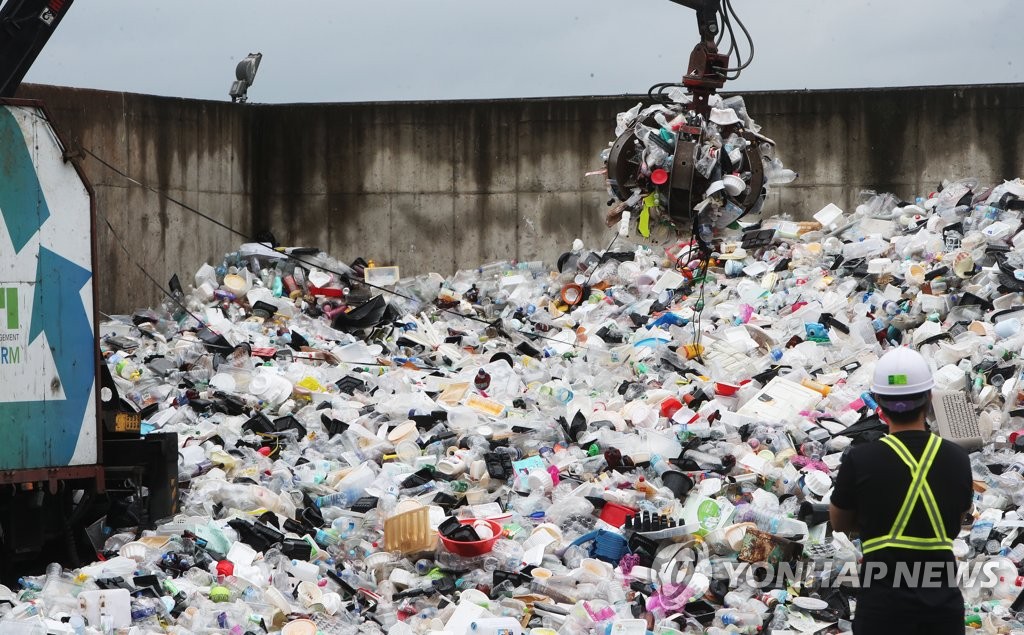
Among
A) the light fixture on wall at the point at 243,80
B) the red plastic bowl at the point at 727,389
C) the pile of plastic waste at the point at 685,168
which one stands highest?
the light fixture on wall at the point at 243,80

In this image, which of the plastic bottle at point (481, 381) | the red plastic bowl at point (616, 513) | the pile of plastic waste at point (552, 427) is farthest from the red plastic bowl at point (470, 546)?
the plastic bottle at point (481, 381)

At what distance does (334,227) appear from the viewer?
1380cm

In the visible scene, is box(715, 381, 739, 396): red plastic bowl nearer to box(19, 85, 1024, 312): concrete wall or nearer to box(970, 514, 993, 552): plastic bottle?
box(970, 514, 993, 552): plastic bottle

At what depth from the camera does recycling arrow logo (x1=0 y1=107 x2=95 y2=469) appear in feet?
20.3

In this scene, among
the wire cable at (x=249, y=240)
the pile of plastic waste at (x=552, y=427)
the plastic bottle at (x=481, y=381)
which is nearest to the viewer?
the pile of plastic waste at (x=552, y=427)

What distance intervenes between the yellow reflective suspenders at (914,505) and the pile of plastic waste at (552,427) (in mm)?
2419

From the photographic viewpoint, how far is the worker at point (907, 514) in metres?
3.51

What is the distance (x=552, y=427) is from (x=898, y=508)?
4.90 meters

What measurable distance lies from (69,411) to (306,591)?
5.01 ft

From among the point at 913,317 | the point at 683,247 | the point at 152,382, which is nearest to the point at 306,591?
the point at 152,382

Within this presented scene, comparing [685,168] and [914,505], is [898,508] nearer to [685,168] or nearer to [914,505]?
[914,505]

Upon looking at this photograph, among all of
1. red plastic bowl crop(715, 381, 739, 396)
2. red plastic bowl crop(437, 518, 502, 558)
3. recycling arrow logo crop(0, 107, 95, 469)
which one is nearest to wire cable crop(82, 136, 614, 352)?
red plastic bowl crop(715, 381, 739, 396)

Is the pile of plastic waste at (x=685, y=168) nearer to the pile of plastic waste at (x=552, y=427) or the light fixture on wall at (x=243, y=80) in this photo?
the pile of plastic waste at (x=552, y=427)

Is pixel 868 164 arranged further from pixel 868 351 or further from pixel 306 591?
pixel 306 591
